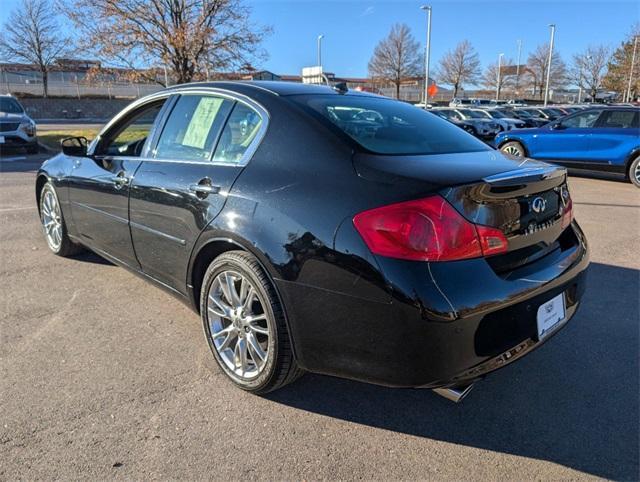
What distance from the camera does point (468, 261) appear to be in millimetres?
2111

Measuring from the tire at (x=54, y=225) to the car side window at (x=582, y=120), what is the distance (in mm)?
10709

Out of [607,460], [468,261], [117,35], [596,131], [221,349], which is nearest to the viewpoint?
[468,261]

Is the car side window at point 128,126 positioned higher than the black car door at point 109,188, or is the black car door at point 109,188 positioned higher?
the car side window at point 128,126

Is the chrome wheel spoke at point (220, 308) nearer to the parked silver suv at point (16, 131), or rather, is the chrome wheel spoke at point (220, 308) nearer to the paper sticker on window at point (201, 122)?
the paper sticker on window at point (201, 122)

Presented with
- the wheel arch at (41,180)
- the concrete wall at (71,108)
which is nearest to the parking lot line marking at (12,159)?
the wheel arch at (41,180)

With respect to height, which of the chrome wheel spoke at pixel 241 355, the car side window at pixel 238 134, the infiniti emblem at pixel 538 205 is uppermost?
the car side window at pixel 238 134

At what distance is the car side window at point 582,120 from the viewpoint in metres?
11.1

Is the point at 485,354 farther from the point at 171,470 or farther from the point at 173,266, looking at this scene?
the point at 173,266

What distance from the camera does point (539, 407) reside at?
2.68 metres

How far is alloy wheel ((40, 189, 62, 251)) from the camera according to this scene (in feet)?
16.0

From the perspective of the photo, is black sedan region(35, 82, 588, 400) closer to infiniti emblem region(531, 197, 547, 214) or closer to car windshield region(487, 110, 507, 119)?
infiniti emblem region(531, 197, 547, 214)

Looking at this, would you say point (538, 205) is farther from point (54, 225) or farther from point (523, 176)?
point (54, 225)

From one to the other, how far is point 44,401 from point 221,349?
0.96 m

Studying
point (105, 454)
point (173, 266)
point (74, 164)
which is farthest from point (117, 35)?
point (105, 454)
